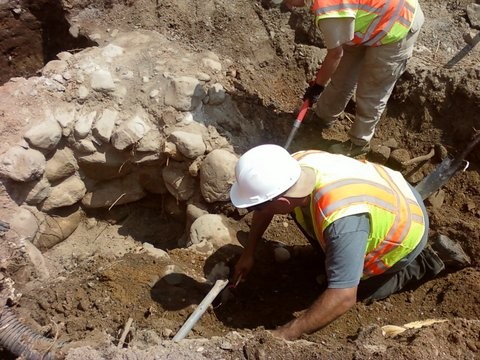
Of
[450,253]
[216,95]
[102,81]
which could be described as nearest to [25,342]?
[102,81]

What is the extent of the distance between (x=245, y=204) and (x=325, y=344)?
0.84 metres

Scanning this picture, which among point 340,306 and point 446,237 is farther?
point 446,237

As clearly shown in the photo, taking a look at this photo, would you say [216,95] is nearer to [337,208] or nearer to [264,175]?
[264,175]

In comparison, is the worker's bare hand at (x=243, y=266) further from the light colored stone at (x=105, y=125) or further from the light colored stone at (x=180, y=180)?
the light colored stone at (x=105, y=125)

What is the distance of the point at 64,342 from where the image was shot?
9.38ft

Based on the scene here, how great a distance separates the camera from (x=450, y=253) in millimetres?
3434

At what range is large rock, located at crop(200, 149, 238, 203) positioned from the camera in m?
3.96

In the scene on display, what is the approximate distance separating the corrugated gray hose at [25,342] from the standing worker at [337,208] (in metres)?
1.20

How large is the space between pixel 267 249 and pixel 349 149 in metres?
1.21

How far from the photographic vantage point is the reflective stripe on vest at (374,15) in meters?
3.32

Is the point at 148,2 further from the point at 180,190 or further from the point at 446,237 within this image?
the point at 446,237

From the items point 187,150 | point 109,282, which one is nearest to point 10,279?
point 109,282

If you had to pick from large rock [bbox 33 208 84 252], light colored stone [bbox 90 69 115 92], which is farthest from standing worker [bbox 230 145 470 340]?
large rock [bbox 33 208 84 252]

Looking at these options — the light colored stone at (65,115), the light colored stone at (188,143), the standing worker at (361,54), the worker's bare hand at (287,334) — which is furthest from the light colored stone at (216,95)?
the worker's bare hand at (287,334)
